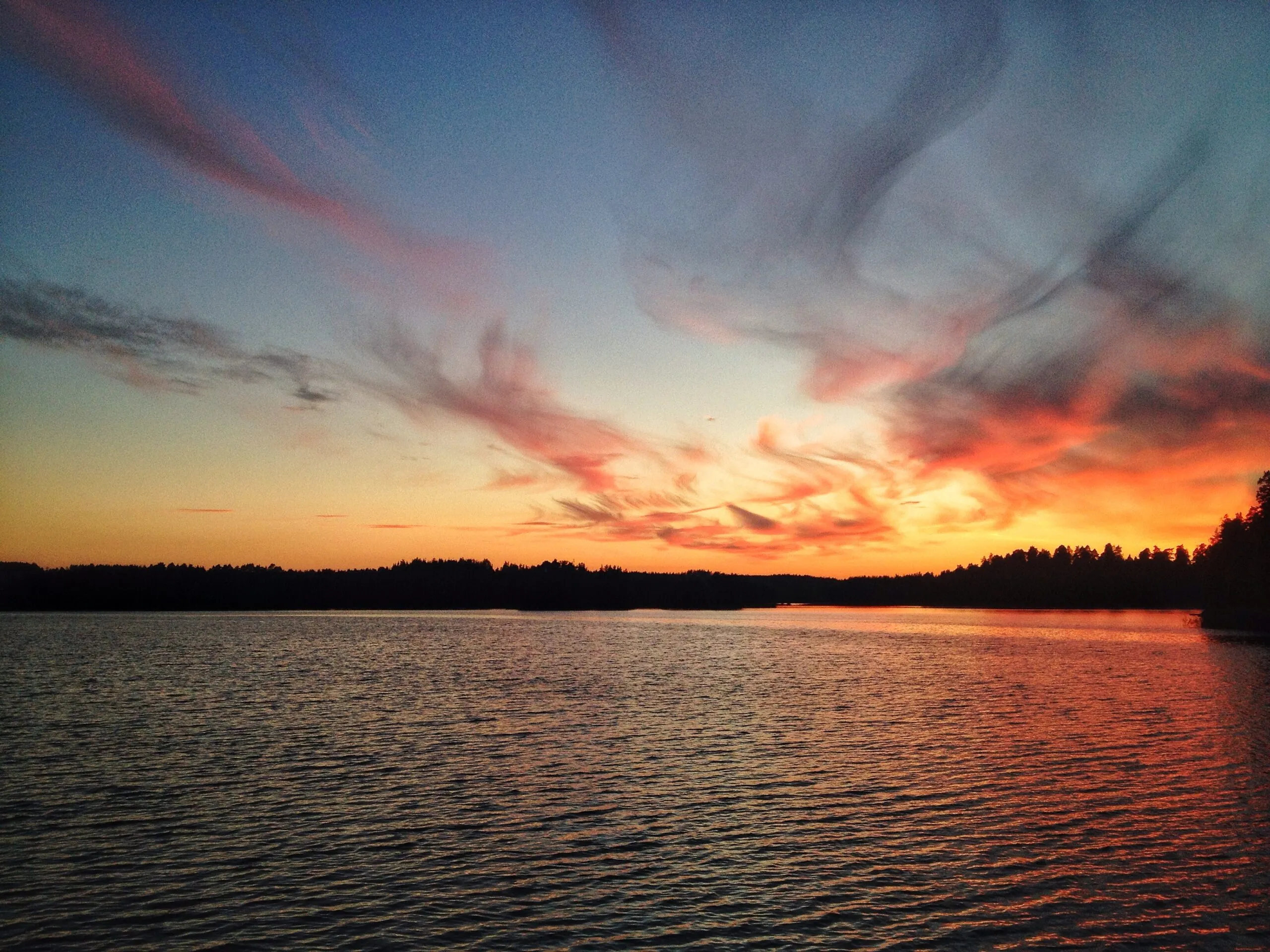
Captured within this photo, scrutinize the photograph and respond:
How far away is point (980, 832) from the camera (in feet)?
97.1

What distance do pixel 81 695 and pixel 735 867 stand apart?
68.7m

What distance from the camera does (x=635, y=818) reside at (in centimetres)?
3164

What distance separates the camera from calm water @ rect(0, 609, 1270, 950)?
71.0 feet

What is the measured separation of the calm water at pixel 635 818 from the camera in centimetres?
2164

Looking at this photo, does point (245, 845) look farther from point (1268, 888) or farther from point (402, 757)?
point (1268, 888)

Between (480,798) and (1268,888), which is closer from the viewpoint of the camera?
(1268,888)

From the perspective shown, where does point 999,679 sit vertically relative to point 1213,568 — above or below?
below

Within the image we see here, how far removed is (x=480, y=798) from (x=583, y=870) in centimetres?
1054

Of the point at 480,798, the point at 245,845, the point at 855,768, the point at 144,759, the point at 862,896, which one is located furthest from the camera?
the point at 144,759

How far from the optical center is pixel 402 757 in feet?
144

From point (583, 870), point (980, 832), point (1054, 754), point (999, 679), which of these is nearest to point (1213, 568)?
point (999, 679)

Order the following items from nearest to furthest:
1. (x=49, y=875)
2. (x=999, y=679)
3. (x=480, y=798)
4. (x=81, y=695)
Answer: (x=49, y=875)
(x=480, y=798)
(x=81, y=695)
(x=999, y=679)

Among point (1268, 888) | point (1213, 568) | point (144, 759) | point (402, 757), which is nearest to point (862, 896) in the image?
point (1268, 888)

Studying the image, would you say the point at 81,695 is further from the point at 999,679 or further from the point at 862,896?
the point at 999,679
